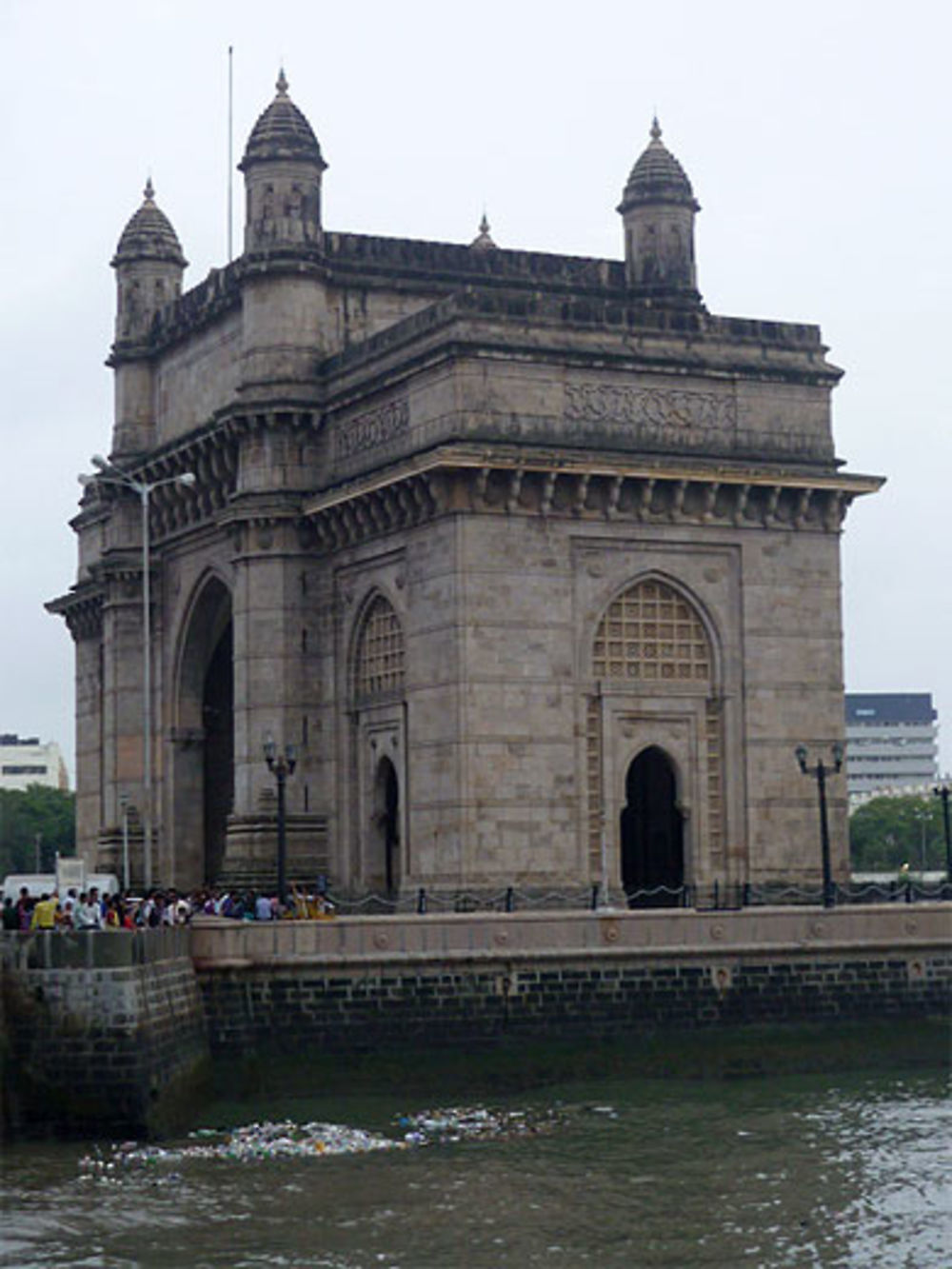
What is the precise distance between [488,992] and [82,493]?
3923 centimetres

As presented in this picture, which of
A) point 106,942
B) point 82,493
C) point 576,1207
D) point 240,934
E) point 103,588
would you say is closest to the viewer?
point 576,1207

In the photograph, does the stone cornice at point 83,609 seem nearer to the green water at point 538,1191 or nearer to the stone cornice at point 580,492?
the stone cornice at point 580,492

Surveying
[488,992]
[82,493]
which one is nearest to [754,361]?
[488,992]

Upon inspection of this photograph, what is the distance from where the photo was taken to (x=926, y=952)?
46000 mm

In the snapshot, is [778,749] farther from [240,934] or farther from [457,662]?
[240,934]

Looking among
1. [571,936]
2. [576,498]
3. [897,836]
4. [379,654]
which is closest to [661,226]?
[576,498]

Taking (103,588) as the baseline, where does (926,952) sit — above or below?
below

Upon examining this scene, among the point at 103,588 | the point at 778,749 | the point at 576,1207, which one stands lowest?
the point at 576,1207

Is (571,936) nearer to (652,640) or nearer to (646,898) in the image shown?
(646,898)

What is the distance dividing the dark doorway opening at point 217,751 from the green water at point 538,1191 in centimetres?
2364

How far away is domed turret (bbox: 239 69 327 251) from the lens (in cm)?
5694

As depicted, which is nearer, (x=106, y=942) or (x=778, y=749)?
(x=106, y=942)

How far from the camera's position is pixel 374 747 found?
53.7 meters

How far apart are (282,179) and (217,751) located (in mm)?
15579
